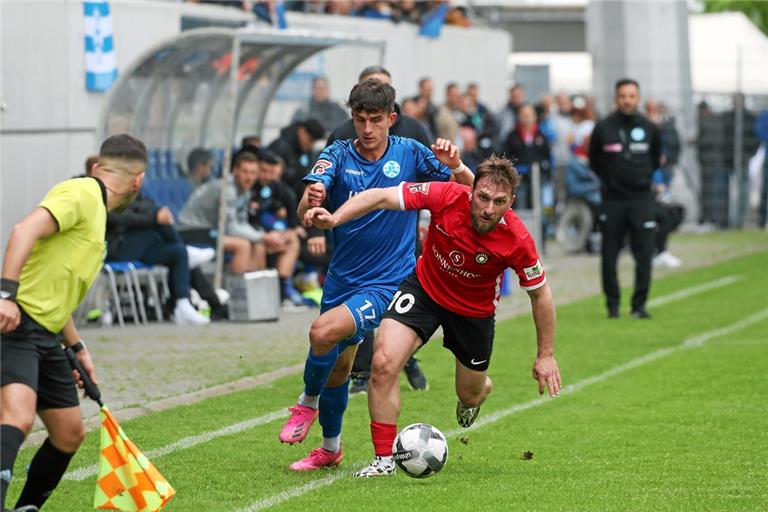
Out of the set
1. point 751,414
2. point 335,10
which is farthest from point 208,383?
point 335,10

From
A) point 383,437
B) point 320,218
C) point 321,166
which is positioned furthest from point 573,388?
point 320,218

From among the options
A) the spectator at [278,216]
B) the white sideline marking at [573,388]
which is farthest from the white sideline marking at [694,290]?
the spectator at [278,216]

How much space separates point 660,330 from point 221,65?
643cm

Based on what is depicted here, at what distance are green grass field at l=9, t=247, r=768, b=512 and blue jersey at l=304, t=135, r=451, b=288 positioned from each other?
1113mm

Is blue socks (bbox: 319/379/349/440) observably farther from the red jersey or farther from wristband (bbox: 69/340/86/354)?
wristband (bbox: 69/340/86/354)

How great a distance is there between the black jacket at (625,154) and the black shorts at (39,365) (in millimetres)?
10371

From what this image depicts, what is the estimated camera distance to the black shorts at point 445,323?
28.0 feet

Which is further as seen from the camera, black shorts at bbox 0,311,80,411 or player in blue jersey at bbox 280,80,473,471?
player in blue jersey at bbox 280,80,473,471

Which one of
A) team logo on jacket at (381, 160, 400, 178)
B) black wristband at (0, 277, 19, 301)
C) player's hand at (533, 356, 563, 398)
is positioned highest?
team logo on jacket at (381, 160, 400, 178)

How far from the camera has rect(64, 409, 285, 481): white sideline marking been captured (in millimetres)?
8586

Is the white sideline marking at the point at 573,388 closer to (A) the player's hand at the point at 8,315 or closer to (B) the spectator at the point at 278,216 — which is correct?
(A) the player's hand at the point at 8,315

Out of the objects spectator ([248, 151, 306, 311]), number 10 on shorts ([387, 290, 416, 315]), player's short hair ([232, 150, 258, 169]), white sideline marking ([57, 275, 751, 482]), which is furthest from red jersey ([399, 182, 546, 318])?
spectator ([248, 151, 306, 311])

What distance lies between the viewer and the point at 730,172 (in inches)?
1219

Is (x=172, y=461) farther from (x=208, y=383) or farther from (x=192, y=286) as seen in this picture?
(x=192, y=286)
